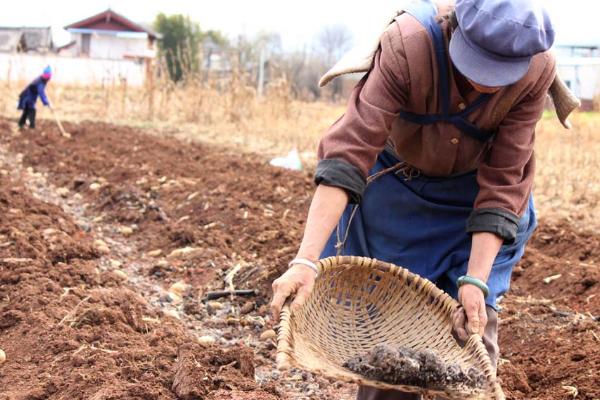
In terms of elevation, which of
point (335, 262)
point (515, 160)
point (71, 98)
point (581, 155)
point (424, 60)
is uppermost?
point (424, 60)

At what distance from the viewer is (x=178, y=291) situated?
4.40 m

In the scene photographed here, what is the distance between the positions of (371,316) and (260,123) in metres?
9.67

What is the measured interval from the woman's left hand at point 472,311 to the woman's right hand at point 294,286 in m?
0.43

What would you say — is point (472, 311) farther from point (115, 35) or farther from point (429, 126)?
point (115, 35)

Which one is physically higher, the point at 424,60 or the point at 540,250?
the point at 424,60

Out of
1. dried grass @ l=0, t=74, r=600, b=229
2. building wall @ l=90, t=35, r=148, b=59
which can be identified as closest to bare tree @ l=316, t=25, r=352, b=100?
building wall @ l=90, t=35, r=148, b=59

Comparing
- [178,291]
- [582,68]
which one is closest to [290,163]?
[178,291]

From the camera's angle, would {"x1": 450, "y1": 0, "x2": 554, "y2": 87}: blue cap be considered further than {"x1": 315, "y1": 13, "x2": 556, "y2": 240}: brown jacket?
No

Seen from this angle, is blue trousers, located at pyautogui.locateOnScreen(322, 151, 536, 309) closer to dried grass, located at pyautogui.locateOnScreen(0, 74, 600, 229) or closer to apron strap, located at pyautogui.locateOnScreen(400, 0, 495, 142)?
apron strap, located at pyautogui.locateOnScreen(400, 0, 495, 142)

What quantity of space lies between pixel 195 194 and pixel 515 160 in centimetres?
461

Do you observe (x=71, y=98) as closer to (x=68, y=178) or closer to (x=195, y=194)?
(x=68, y=178)

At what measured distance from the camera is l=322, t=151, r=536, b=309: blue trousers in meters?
2.37

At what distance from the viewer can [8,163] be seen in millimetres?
8805

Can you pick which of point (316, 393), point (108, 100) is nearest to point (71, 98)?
point (108, 100)
